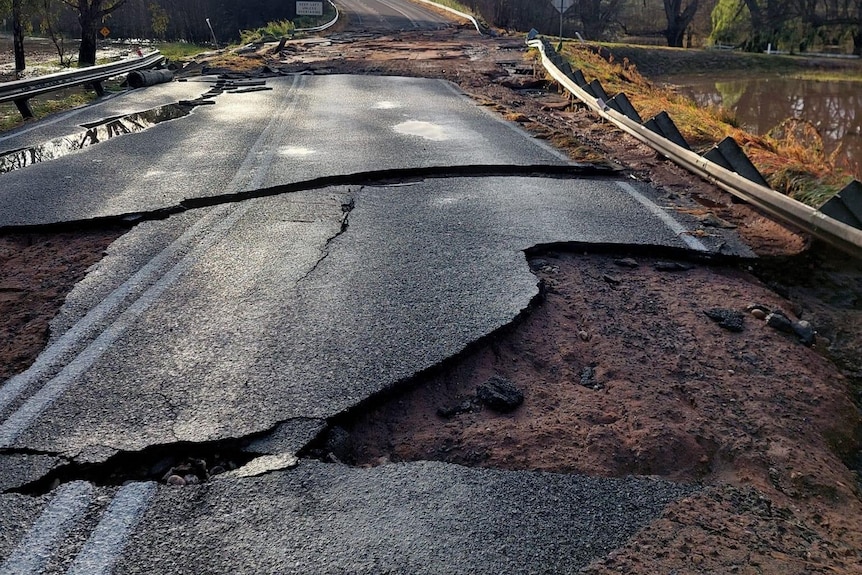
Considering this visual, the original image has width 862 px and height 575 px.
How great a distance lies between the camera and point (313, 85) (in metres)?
15.9

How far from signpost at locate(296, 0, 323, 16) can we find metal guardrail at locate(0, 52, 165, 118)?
25.5 m

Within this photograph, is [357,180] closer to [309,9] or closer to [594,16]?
[309,9]

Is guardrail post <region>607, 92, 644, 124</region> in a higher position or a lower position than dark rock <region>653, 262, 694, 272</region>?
higher

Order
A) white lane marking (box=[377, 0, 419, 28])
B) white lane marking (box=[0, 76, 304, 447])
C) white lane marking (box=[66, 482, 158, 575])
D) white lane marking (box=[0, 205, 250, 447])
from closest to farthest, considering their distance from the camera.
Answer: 1. white lane marking (box=[66, 482, 158, 575])
2. white lane marking (box=[0, 205, 250, 447])
3. white lane marking (box=[0, 76, 304, 447])
4. white lane marking (box=[377, 0, 419, 28])

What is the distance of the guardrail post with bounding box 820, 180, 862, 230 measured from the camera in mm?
5094

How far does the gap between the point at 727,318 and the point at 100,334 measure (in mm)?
3555

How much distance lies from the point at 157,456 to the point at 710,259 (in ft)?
13.0

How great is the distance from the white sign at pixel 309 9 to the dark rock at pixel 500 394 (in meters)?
41.2

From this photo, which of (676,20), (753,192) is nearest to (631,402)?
(753,192)

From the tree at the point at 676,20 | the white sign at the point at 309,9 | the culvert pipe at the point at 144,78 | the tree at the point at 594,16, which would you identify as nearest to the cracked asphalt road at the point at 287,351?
the culvert pipe at the point at 144,78

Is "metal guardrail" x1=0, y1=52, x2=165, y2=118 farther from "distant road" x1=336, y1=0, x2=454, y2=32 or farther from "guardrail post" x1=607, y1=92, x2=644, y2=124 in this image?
"distant road" x1=336, y1=0, x2=454, y2=32

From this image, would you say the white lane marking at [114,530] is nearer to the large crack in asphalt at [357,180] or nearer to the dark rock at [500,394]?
the dark rock at [500,394]

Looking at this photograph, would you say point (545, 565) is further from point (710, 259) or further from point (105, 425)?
point (710, 259)

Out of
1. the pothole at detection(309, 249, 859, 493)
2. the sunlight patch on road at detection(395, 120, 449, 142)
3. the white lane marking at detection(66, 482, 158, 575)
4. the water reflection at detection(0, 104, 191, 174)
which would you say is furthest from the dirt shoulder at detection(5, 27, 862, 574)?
the sunlight patch on road at detection(395, 120, 449, 142)
